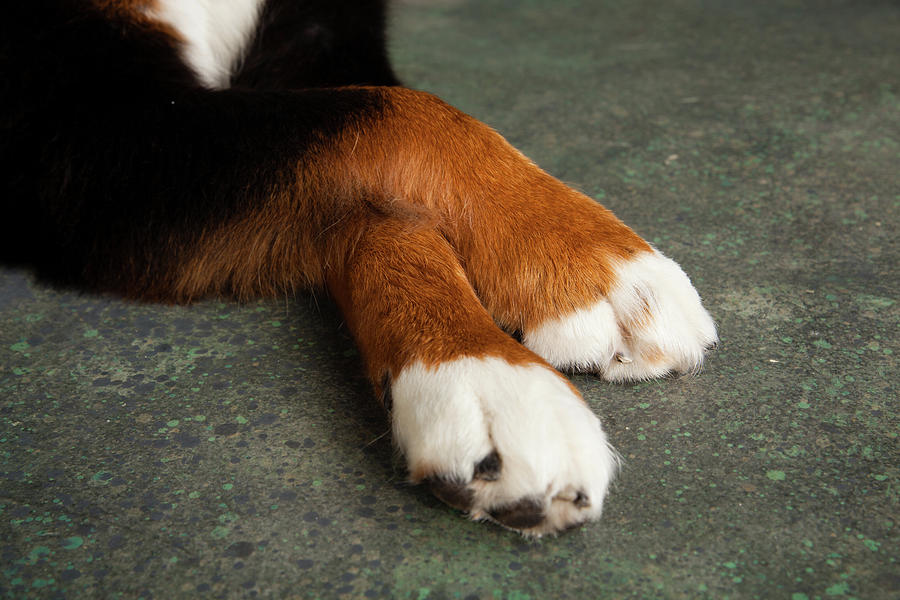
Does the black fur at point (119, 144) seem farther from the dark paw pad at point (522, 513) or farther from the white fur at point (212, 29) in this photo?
the dark paw pad at point (522, 513)

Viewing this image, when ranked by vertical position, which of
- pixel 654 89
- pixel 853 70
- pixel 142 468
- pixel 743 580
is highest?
pixel 853 70

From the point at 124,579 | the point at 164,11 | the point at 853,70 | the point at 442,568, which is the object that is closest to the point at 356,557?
the point at 442,568

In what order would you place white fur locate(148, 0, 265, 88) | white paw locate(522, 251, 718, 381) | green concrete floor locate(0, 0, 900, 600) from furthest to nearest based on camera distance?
white fur locate(148, 0, 265, 88) < white paw locate(522, 251, 718, 381) < green concrete floor locate(0, 0, 900, 600)

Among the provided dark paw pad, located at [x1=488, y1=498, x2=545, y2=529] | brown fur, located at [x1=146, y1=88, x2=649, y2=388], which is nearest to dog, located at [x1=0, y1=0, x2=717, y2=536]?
brown fur, located at [x1=146, y1=88, x2=649, y2=388]

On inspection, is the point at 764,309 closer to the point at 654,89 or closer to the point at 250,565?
the point at 250,565

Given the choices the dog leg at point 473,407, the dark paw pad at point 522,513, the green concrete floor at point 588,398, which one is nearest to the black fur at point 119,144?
the green concrete floor at point 588,398

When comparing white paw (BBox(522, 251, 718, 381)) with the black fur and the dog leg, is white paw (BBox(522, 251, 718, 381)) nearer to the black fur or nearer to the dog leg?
the dog leg

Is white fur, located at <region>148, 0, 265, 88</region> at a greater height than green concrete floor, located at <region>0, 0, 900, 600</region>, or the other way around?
white fur, located at <region>148, 0, 265, 88</region>
